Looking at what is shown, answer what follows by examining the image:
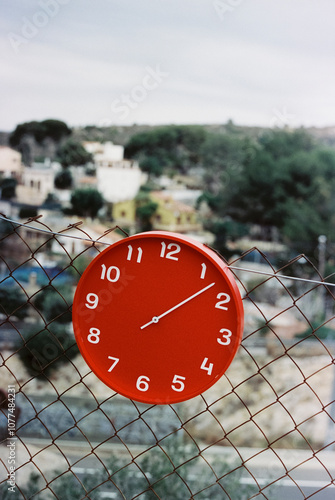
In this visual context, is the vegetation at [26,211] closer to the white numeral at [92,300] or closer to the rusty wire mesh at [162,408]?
the rusty wire mesh at [162,408]

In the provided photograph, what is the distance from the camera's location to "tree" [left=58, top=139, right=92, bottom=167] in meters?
12.9

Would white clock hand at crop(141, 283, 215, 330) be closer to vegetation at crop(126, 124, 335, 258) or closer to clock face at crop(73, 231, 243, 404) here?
clock face at crop(73, 231, 243, 404)

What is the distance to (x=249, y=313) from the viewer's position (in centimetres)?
1165

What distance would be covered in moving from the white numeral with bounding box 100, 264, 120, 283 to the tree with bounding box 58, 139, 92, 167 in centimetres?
1233

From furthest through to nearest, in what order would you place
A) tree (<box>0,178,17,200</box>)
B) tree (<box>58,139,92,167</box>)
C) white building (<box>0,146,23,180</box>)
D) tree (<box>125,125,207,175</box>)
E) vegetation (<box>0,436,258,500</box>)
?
1. tree (<box>125,125,207,175</box>)
2. tree (<box>58,139,92,167</box>)
3. white building (<box>0,146,23,180</box>)
4. tree (<box>0,178,17,200</box>)
5. vegetation (<box>0,436,258,500</box>)

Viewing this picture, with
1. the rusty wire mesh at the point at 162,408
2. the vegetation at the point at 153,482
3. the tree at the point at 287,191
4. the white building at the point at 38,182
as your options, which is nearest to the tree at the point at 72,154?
the white building at the point at 38,182

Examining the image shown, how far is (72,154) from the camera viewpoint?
12977mm

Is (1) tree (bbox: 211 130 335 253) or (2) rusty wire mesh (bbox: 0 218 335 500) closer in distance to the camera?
(2) rusty wire mesh (bbox: 0 218 335 500)

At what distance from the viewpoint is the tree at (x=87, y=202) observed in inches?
497

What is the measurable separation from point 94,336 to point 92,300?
6 cm

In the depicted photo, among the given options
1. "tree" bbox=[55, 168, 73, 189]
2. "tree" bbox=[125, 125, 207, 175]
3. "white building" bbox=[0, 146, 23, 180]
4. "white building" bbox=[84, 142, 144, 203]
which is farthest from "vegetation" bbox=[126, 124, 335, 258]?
"white building" bbox=[0, 146, 23, 180]

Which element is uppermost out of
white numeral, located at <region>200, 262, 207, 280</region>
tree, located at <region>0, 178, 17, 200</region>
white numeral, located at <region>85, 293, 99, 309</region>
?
white numeral, located at <region>200, 262, 207, 280</region>

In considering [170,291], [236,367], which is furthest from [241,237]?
[170,291]

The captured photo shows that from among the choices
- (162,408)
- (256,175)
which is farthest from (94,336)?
(256,175)
